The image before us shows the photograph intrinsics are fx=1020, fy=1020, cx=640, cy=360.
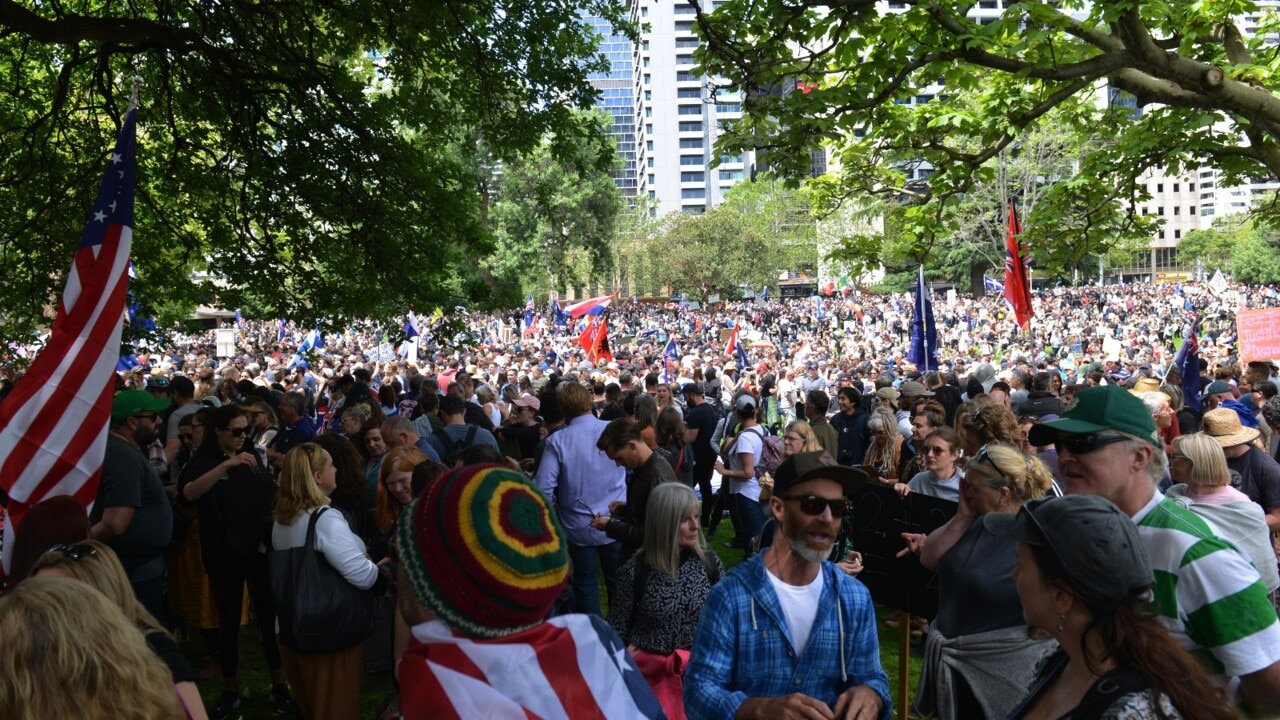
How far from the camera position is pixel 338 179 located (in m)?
9.64

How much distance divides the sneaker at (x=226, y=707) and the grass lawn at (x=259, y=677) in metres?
0.07

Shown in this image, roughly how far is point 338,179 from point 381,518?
192 inches

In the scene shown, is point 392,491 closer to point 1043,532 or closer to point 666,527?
point 666,527

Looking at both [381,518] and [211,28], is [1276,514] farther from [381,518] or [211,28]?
[211,28]

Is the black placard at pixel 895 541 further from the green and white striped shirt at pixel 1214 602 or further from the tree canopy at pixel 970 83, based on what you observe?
the tree canopy at pixel 970 83

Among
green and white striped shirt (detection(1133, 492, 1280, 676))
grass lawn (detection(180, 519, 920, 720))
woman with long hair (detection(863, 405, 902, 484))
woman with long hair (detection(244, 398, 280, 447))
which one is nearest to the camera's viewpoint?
green and white striped shirt (detection(1133, 492, 1280, 676))

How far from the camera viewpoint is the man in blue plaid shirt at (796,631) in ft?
10.2

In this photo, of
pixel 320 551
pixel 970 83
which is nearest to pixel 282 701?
pixel 320 551

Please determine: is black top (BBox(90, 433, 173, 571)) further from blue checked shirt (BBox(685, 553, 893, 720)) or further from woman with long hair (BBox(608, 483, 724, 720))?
blue checked shirt (BBox(685, 553, 893, 720))

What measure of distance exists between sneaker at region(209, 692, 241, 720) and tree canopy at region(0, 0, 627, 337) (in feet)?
15.1

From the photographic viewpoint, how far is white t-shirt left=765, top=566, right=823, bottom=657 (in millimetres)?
3141

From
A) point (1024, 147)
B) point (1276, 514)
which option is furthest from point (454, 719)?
point (1024, 147)

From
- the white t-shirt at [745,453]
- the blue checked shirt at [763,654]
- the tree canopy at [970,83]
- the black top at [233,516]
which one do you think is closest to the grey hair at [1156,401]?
the tree canopy at [970,83]

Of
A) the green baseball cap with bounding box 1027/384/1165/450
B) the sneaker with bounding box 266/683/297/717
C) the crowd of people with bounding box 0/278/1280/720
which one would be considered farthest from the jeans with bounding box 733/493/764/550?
the green baseball cap with bounding box 1027/384/1165/450
